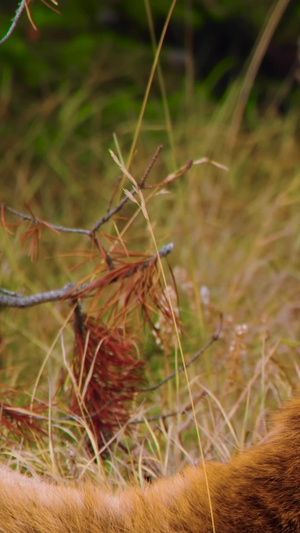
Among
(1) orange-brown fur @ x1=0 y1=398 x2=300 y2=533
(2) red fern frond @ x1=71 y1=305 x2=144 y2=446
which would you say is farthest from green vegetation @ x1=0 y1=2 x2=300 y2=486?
(1) orange-brown fur @ x1=0 y1=398 x2=300 y2=533

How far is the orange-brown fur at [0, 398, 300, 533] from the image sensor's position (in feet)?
2.40

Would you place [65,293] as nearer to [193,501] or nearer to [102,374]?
[102,374]

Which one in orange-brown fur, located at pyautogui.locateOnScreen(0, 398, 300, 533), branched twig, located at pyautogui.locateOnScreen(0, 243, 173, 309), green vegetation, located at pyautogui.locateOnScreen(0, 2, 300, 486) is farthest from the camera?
green vegetation, located at pyautogui.locateOnScreen(0, 2, 300, 486)

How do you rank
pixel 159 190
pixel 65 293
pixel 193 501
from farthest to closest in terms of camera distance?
pixel 159 190 < pixel 65 293 < pixel 193 501

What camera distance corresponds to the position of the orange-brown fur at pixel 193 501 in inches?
28.9

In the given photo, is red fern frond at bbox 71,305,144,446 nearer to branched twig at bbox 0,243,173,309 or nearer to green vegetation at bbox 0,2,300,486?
branched twig at bbox 0,243,173,309

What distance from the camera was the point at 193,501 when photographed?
29.9 inches

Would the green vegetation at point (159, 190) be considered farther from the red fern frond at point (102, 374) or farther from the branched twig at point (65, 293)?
the branched twig at point (65, 293)

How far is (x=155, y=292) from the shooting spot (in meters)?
1.13

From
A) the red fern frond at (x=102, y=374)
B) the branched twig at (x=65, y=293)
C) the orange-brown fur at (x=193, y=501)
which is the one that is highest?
the branched twig at (x=65, y=293)

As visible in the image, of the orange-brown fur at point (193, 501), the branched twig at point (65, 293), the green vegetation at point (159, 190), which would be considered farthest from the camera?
the green vegetation at point (159, 190)

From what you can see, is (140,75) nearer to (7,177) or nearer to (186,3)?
(186,3)

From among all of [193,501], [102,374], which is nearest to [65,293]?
[102,374]

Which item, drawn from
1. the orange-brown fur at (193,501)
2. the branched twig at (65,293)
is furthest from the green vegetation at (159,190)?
the orange-brown fur at (193,501)
